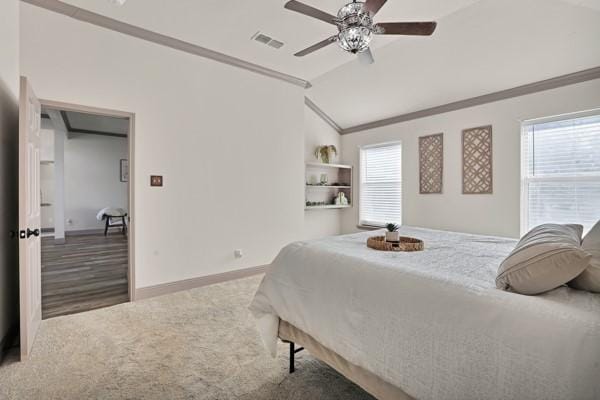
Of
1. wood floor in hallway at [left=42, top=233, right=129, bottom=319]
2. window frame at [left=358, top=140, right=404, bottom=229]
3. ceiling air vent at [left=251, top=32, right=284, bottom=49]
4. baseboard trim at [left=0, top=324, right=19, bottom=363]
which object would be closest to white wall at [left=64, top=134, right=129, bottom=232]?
wood floor in hallway at [left=42, top=233, right=129, bottom=319]

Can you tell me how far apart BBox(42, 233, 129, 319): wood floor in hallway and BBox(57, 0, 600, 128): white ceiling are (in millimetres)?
3009

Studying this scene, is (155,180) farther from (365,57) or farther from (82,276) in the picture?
(365,57)

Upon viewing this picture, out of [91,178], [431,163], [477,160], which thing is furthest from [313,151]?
[91,178]

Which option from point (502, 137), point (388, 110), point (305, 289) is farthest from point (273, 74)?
point (305, 289)

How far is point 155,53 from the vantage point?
3328 mm

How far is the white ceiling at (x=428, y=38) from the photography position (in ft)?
9.18

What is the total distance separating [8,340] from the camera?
2219mm

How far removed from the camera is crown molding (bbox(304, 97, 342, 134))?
5.35 meters

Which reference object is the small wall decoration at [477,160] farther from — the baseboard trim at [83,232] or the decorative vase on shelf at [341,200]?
the baseboard trim at [83,232]

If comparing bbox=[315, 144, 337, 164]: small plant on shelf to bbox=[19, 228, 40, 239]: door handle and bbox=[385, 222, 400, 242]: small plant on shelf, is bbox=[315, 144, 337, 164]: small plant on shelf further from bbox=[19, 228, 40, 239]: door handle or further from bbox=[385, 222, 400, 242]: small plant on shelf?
bbox=[19, 228, 40, 239]: door handle

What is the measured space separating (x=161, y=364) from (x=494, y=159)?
4.29 m

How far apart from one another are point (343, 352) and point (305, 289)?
41cm

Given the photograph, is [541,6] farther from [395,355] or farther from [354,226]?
[354,226]

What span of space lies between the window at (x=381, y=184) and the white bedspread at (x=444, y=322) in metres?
3.25
